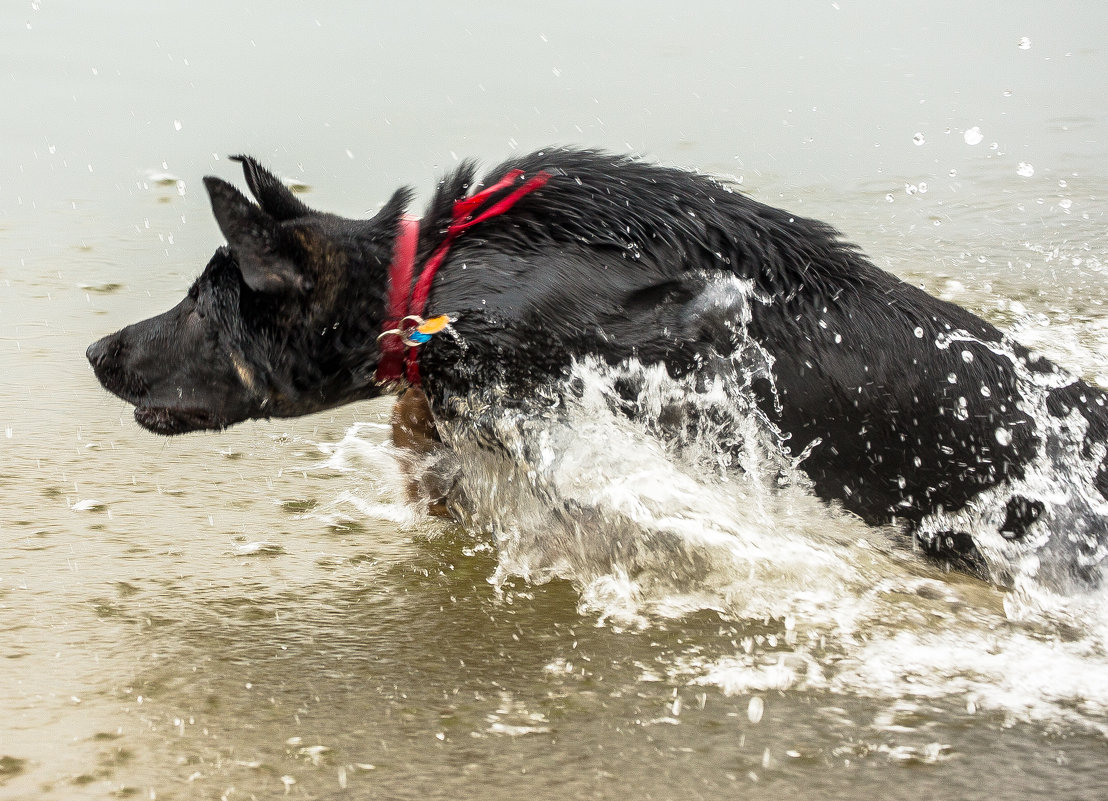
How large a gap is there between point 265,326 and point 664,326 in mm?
1219

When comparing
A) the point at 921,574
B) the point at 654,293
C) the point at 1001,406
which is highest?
the point at 654,293

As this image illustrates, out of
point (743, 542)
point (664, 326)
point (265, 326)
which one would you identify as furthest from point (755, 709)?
point (265, 326)

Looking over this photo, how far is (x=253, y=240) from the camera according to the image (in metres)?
3.35

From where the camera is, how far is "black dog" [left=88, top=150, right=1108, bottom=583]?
11.1ft

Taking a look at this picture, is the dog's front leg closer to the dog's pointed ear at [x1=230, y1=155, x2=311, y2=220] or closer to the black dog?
Answer: the black dog

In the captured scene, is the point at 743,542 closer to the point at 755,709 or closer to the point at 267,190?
the point at 755,709

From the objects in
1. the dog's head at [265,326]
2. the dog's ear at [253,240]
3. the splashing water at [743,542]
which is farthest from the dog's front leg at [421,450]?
the dog's ear at [253,240]

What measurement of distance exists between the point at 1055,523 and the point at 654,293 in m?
1.43

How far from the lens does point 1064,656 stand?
3.27m

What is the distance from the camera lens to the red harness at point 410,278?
3.49 meters

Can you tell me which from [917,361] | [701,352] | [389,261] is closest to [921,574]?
[917,361]

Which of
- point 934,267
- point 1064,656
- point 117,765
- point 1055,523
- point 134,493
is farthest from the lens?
point 934,267

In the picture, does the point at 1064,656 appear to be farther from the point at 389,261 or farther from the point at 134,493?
the point at 134,493

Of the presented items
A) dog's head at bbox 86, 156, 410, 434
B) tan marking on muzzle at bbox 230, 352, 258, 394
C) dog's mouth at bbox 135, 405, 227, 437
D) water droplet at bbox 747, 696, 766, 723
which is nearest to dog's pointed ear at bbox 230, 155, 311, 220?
dog's head at bbox 86, 156, 410, 434
